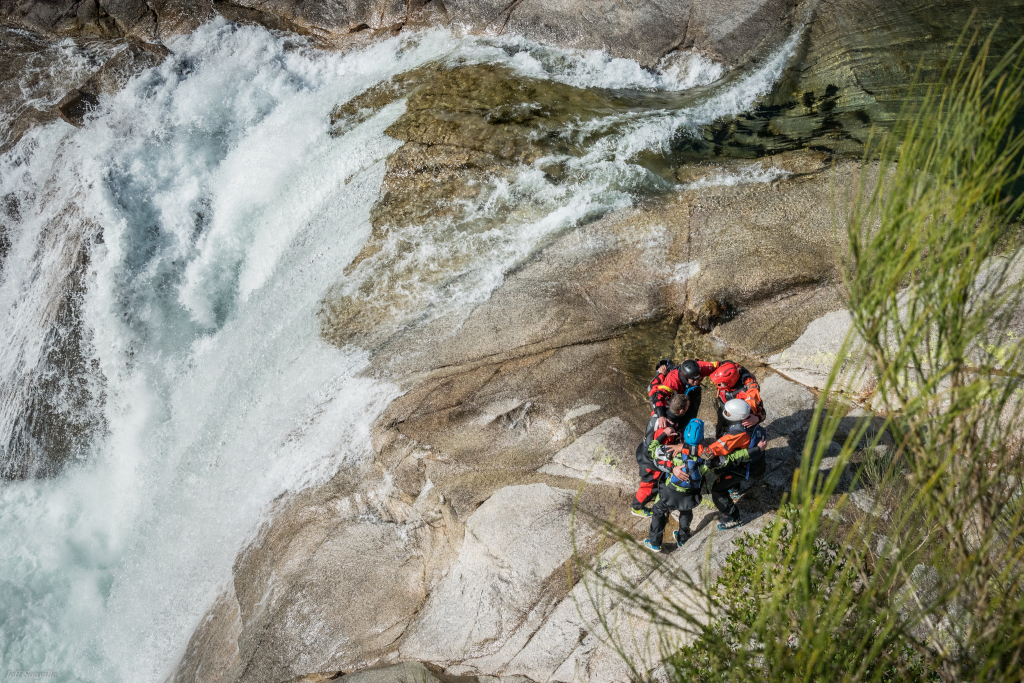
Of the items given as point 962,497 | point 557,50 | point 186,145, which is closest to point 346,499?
point 962,497

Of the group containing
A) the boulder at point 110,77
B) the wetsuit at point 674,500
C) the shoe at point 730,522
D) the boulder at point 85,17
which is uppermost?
the boulder at point 85,17

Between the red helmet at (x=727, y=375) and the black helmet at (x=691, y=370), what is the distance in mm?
193

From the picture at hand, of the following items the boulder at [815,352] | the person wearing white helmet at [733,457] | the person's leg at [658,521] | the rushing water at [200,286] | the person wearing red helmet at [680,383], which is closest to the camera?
the person wearing white helmet at [733,457]

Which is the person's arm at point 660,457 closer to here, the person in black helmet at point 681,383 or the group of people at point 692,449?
the group of people at point 692,449

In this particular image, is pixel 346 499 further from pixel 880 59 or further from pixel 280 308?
pixel 880 59

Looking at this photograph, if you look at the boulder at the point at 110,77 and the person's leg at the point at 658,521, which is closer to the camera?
the person's leg at the point at 658,521

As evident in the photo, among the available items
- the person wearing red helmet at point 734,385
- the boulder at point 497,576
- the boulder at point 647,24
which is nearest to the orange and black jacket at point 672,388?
the person wearing red helmet at point 734,385

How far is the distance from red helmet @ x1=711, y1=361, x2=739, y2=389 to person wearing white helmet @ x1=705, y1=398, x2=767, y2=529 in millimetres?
237

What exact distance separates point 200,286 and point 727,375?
24.6 ft

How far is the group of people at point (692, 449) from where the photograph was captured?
5.57 meters

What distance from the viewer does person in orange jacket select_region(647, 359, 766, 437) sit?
5.94 meters

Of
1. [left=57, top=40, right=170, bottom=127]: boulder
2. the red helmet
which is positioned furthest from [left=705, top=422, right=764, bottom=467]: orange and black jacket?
[left=57, top=40, right=170, bottom=127]: boulder

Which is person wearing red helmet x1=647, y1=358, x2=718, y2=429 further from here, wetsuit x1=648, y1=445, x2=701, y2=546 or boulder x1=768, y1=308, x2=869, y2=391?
boulder x1=768, y1=308, x2=869, y2=391

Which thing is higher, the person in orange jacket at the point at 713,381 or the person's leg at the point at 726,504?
the person in orange jacket at the point at 713,381
